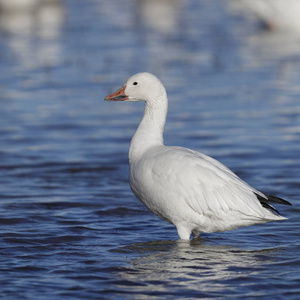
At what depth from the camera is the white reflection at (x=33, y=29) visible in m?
18.4

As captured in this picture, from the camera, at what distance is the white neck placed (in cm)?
745

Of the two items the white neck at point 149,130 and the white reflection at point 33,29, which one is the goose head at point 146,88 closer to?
the white neck at point 149,130

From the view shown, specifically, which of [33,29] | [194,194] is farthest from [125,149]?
[33,29]

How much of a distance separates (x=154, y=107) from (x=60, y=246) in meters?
1.58

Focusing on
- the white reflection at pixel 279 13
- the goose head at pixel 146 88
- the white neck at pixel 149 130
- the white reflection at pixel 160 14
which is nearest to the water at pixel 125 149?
the white reflection at pixel 160 14

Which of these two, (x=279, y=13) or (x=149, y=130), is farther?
(x=279, y=13)

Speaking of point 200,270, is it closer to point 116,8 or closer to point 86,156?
point 86,156

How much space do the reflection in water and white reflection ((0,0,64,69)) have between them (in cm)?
1061

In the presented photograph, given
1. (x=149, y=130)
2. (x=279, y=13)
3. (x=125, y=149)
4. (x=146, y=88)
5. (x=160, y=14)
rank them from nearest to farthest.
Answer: (x=149, y=130) → (x=146, y=88) → (x=125, y=149) → (x=279, y=13) → (x=160, y=14)

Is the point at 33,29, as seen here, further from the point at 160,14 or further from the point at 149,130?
the point at 149,130

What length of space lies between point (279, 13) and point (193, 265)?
16248 millimetres

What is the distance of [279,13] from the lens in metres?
21.9

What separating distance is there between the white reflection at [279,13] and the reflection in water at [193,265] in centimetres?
1501

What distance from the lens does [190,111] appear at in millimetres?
13266
